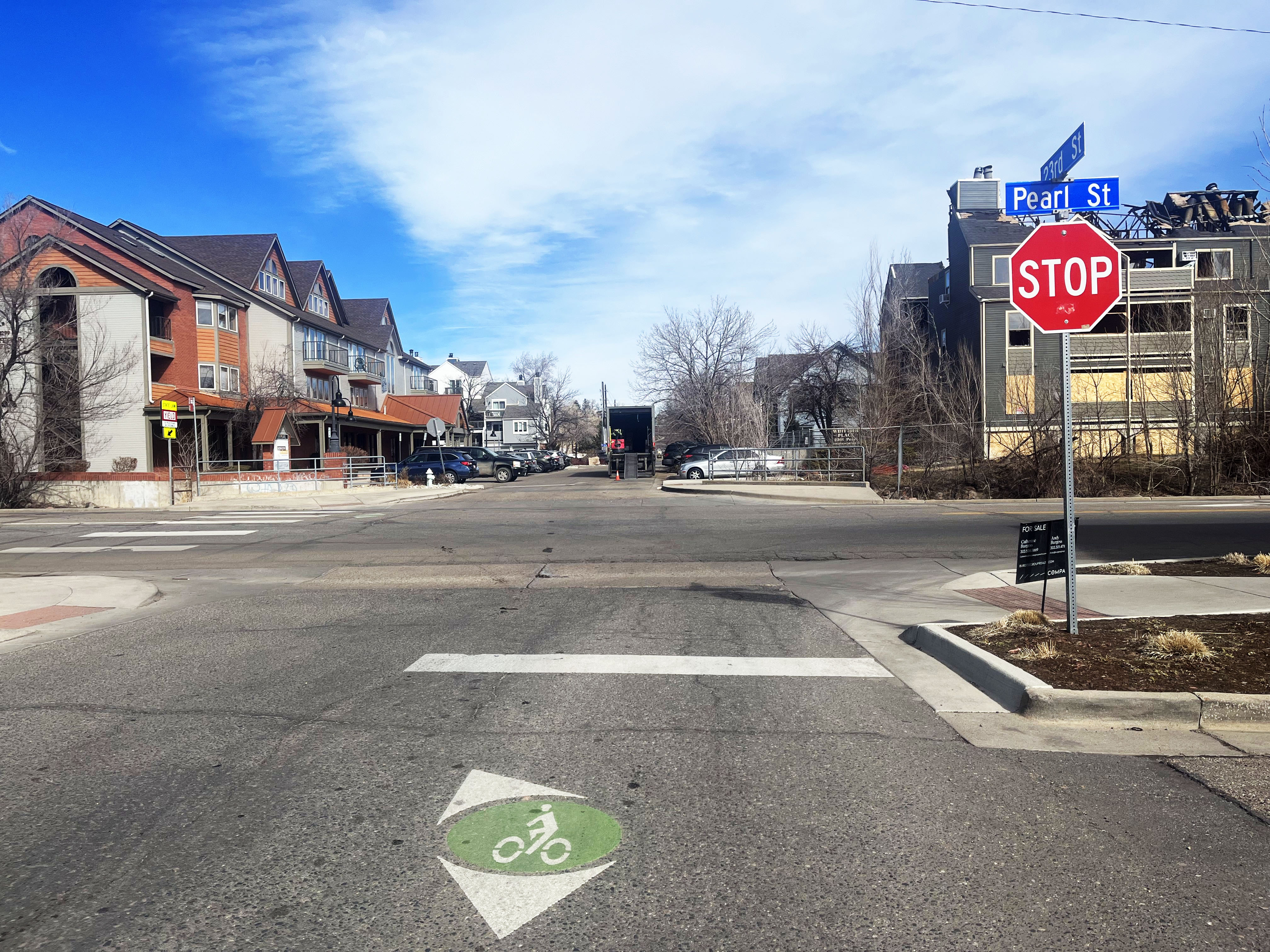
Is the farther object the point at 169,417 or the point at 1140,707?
the point at 169,417

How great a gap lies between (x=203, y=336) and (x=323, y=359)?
857 centimetres

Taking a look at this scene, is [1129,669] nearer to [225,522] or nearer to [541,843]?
[541,843]

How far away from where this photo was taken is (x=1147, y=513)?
1794 cm

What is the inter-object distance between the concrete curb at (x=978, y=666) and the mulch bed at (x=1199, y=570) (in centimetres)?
318

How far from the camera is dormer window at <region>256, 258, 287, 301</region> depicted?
45.1 metres

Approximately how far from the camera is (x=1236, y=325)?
2323cm

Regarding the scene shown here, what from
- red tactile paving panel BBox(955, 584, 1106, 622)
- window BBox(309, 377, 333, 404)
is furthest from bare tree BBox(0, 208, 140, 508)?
red tactile paving panel BBox(955, 584, 1106, 622)

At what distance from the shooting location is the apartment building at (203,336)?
34906 millimetres

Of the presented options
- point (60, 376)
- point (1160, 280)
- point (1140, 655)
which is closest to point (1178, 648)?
point (1140, 655)

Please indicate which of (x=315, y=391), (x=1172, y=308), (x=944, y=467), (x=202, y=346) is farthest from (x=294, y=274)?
(x=1172, y=308)

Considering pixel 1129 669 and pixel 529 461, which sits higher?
pixel 529 461

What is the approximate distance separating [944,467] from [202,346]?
31227mm

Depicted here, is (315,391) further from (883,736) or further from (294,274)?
(883,736)

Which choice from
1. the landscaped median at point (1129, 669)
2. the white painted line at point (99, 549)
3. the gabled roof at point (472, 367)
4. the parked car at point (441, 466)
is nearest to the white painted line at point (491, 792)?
the landscaped median at point (1129, 669)
